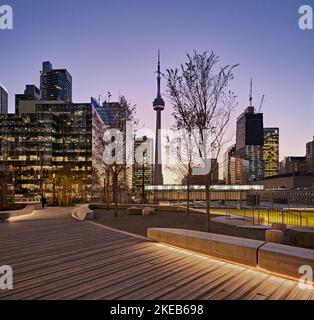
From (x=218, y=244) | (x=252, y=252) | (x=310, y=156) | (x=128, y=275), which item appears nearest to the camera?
(x=128, y=275)

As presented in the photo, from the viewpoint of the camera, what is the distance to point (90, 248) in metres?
8.31

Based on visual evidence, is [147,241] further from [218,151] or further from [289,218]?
[289,218]

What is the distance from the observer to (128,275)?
225 inches

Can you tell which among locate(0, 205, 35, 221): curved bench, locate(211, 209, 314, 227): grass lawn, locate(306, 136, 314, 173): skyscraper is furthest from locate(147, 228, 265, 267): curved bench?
locate(306, 136, 314, 173): skyscraper

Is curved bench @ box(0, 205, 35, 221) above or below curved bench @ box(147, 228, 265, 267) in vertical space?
below

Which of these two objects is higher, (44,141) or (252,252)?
(44,141)

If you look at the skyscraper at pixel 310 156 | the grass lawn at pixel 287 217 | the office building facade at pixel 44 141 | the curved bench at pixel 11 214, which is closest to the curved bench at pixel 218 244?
the grass lawn at pixel 287 217

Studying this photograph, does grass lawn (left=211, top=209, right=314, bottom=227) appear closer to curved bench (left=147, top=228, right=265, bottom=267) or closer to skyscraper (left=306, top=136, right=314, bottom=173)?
curved bench (left=147, top=228, right=265, bottom=267)

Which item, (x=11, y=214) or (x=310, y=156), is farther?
(x=310, y=156)

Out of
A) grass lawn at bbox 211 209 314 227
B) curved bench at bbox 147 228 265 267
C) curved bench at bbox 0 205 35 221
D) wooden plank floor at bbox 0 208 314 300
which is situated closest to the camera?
wooden plank floor at bbox 0 208 314 300

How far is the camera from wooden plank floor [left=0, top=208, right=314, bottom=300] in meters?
4.76

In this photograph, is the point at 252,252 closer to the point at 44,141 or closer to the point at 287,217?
the point at 287,217

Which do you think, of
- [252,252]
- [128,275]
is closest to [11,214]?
[128,275]
